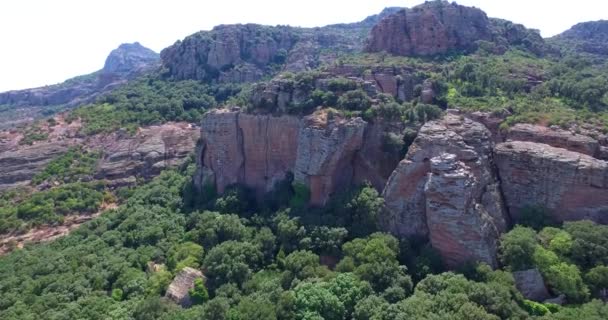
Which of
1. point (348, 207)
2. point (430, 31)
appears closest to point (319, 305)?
point (348, 207)

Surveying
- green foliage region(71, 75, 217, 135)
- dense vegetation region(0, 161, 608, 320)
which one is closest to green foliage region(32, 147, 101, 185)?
green foliage region(71, 75, 217, 135)

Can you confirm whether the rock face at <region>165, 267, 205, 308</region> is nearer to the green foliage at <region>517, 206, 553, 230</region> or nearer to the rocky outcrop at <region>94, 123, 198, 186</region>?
the green foliage at <region>517, 206, 553, 230</region>

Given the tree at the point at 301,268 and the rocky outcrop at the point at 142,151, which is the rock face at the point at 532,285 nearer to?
the tree at the point at 301,268

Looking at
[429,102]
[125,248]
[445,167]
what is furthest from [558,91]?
[125,248]

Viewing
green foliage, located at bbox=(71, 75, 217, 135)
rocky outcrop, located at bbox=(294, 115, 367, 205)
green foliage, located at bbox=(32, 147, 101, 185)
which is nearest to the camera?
rocky outcrop, located at bbox=(294, 115, 367, 205)

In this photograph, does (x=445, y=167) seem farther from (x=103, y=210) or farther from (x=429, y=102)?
(x=103, y=210)

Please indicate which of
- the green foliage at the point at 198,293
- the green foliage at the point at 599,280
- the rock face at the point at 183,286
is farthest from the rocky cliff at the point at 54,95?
the green foliage at the point at 599,280
